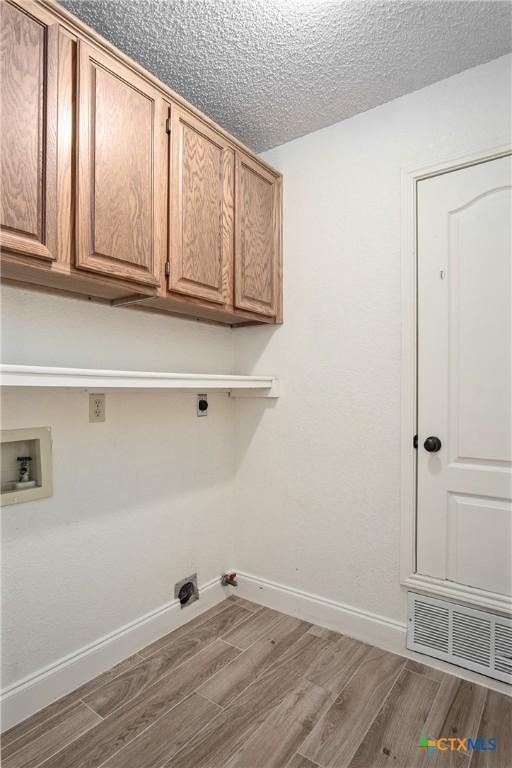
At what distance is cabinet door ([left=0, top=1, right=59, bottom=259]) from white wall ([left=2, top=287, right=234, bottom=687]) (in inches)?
14.1

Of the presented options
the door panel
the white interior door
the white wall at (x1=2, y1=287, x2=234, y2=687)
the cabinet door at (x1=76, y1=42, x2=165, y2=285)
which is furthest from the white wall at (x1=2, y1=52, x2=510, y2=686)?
the cabinet door at (x1=76, y1=42, x2=165, y2=285)

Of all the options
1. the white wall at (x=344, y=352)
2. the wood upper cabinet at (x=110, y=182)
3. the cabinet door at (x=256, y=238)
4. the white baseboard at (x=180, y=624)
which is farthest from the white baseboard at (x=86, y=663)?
the cabinet door at (x=256, y=238)

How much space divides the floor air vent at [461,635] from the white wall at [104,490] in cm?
111

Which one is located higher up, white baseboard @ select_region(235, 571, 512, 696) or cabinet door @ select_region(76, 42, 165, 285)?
cabinet door @ select_region(76, 42, 165, 285)

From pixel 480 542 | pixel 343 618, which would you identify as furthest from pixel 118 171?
pixel 343 618

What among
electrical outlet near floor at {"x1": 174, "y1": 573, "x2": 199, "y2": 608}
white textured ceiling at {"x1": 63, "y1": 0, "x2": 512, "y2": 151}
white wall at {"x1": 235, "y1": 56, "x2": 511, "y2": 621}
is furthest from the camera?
electrical outlet near floor at {"x1": 174, "y1": 573, "x2": 199, "y2": 608}

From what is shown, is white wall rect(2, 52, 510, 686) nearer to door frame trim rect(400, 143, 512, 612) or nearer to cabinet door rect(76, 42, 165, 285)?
door frame trim rect(400, 143, 512, 612)

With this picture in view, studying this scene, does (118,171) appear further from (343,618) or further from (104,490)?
(343,618)

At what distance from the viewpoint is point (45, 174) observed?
51.3 inches

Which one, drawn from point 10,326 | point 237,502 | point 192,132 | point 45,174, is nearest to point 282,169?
point 192,132

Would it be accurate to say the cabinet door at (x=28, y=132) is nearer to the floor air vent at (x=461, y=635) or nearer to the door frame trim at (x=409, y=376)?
the door frame trim at (x=409, y=376)

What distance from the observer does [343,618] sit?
7.00 feet

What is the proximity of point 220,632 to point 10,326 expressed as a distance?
1.73 meters

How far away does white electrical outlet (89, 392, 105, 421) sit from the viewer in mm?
1809
